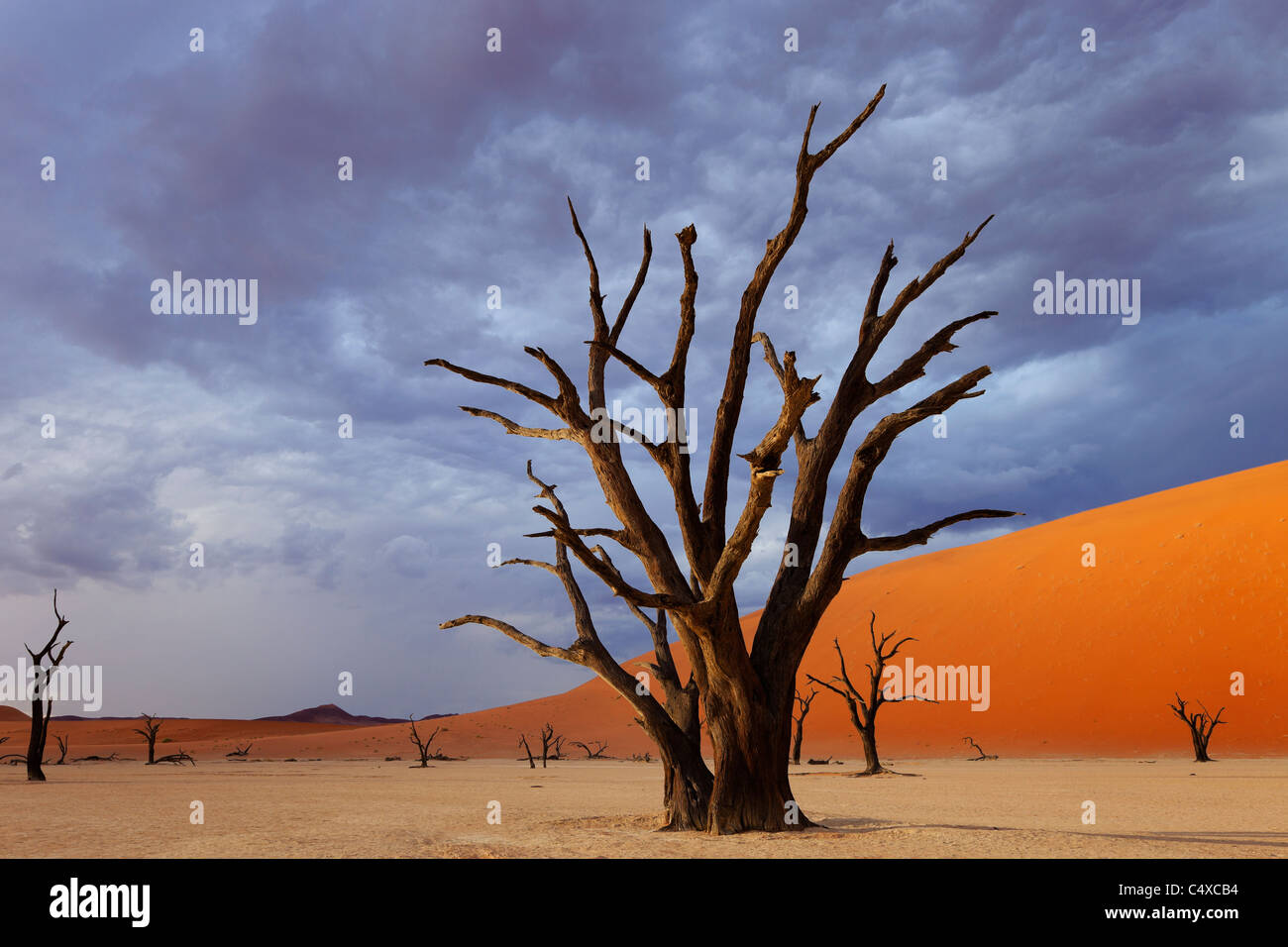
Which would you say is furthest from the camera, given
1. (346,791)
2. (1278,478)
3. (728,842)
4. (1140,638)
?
(1278,478)

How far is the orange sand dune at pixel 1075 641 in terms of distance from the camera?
4878 cm

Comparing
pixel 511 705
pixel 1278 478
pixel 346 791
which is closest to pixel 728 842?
pixel 346 791

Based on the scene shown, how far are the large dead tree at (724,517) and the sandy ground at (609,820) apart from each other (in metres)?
1.15

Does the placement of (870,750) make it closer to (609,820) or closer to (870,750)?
(870,750)

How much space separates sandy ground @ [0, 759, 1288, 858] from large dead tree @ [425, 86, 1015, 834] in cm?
115

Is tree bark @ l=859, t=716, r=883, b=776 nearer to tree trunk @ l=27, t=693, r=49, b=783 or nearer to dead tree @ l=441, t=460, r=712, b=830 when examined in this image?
dead tree @ l=441, t=460, r=712, b=830

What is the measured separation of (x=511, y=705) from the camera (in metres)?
91.1

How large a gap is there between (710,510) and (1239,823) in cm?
900

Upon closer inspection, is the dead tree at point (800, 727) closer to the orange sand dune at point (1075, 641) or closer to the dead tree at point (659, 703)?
the orange sand dune at point (1075, 641)

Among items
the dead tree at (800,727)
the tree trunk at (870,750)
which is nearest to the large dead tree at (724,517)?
the tree trunk at (870,750)

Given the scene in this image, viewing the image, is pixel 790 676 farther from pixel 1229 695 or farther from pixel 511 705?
pixel 511 705

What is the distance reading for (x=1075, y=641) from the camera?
57656mm

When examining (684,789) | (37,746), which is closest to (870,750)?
(684,789)

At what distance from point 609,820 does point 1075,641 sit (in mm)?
51624
